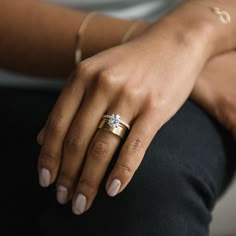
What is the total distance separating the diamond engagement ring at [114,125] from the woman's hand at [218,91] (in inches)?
6.5

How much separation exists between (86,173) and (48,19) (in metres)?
0.27

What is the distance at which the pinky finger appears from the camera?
0.58 metres

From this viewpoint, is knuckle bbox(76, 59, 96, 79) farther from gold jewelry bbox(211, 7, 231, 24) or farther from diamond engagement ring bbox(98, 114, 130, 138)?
gold jewelry bbox(211, 7, 231, 24)

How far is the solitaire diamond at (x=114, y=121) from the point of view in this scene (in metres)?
0.59

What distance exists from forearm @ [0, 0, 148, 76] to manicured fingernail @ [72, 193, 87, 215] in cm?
23

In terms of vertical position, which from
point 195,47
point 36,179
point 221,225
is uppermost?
point 195,47

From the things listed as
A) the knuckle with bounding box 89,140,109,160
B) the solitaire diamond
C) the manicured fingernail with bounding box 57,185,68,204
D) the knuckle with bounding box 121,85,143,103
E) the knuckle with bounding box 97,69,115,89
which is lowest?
the manicured fingernail with bounding box 57,185,68,204

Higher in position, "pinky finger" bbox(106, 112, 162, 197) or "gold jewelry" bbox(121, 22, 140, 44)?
Answer: "gold jewelry" bbox(121, 22, 140, 44)

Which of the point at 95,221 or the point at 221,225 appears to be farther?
the point at 221,225

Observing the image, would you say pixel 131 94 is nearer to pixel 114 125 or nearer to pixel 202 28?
pixel 114 125

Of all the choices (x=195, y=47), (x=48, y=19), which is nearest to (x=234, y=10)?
(x=195, y=47)

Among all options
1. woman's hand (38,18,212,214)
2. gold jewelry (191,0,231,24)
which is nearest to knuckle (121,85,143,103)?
woman's hand (38,18,212,214)

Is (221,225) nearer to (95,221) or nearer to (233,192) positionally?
(233,192)

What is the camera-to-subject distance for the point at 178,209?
0.60m
